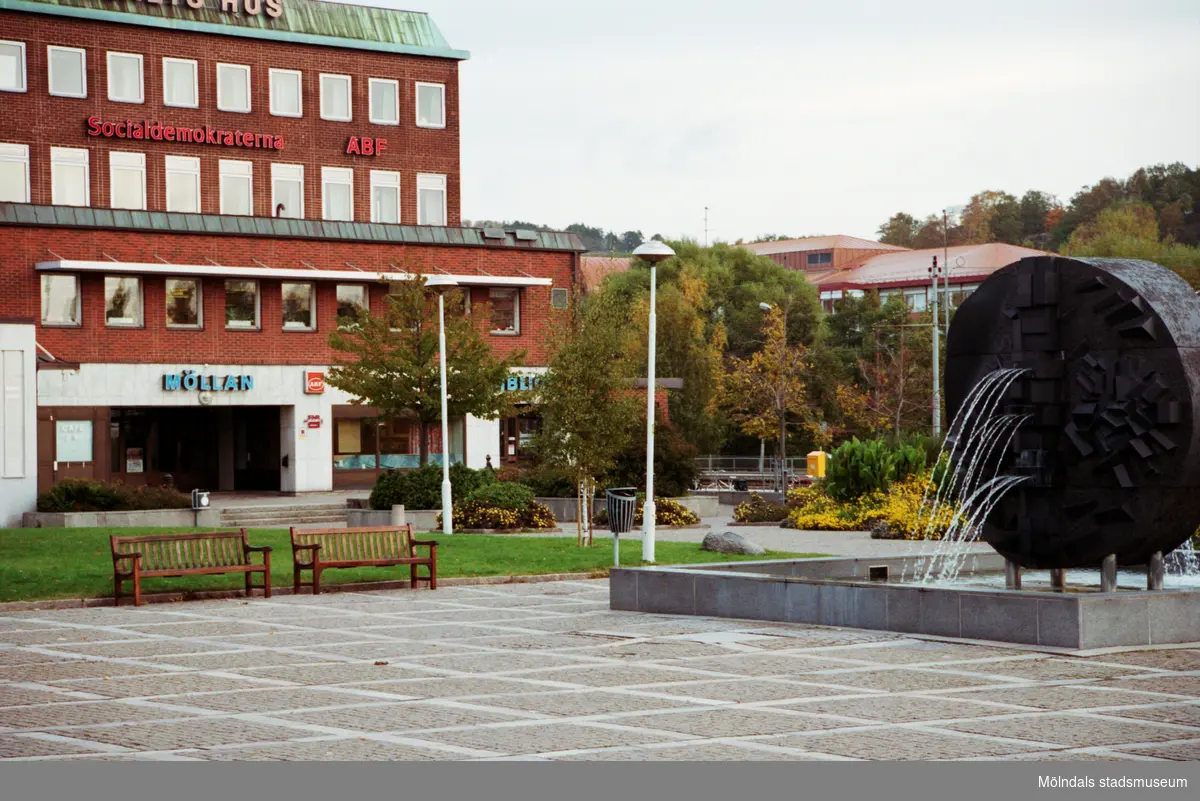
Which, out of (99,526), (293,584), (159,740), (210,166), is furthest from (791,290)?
(159,740)

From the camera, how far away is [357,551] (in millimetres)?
23812

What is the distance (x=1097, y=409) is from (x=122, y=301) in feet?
120

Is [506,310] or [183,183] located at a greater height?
[183,183]

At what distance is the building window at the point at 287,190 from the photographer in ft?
187

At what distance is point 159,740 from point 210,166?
46.9 meters

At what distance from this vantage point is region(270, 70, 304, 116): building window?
5703 centimetres

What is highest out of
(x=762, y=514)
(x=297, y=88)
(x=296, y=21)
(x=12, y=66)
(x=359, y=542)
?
(x=296, y=21)

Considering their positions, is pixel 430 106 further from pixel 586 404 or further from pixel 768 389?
pixel 586 404

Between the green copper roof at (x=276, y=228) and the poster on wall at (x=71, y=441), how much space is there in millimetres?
5706

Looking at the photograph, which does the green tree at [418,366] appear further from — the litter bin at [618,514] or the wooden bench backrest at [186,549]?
the wooden bench backrest at [186,549]

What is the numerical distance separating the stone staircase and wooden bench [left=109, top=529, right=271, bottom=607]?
1656 centimetres

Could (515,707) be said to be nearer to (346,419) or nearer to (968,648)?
(968,648)

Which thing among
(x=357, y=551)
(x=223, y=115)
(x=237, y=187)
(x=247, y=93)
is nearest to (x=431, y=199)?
(x=237, y=187)

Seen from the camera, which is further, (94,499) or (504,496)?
(94,499)
